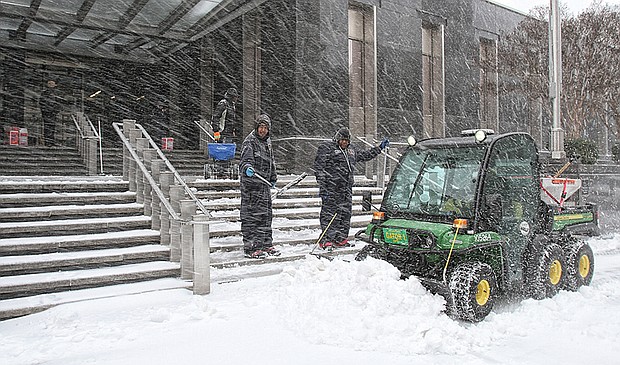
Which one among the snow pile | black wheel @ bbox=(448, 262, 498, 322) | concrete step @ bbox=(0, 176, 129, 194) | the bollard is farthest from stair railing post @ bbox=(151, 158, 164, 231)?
the bollard

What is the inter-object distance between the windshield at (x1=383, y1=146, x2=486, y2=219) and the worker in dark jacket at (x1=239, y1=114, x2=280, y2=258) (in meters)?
2.34

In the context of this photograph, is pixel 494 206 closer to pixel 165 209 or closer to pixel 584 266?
pixel 584 266

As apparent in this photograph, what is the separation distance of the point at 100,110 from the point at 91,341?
1826 centimetres

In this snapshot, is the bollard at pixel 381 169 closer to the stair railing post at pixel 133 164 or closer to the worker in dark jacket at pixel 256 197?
the worker in dark jacket at pixel 256 197

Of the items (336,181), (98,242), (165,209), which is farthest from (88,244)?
(336,181)

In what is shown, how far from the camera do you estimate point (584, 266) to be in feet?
21.3

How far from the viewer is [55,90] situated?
20.0 m

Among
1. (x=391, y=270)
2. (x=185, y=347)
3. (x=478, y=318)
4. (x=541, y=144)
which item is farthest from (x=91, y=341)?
(x=541, y=144)

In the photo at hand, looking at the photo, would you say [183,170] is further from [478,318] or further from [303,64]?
[478,318]

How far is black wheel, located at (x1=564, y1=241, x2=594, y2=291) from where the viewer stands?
620 cm

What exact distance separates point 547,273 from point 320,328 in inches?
111

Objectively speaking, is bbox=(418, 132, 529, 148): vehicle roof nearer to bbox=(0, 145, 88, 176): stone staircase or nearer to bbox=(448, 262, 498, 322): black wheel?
bbox=(448, 262, 498, 322): black wheel

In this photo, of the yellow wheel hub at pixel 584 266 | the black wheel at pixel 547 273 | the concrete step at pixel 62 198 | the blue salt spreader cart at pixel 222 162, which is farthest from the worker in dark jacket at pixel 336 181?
the yellow wheel hub at pixel 584 266

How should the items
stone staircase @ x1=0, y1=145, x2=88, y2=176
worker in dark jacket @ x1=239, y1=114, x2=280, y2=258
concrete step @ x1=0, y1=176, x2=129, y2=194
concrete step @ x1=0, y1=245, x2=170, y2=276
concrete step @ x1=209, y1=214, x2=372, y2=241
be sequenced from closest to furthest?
concrete step @ x1=0, y1=245, x2=170, y2=276
concrete step @ x1=0, y1=176, x2=129, y2=194
worker in dark jacket @ x1=239, y1=114, x2=280, y2=258
concrete step @ x1=209, y1=214, x2=372, y2=241
stone staircase @ x1=0, y1=145, x2=88, y2=176
